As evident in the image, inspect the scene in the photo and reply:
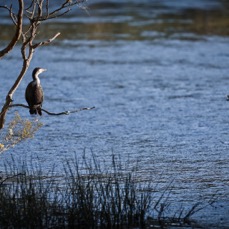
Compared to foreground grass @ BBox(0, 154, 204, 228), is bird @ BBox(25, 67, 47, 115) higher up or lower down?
higher up

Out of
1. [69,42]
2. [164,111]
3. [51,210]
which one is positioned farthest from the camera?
[69,42]

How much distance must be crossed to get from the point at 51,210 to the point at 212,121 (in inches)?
280

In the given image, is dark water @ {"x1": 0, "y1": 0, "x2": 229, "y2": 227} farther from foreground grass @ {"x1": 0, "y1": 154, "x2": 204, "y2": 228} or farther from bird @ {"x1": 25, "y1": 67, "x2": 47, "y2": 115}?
bird @ {"x1": 25, "y1": 67, "x2": 47, "y2": 115}

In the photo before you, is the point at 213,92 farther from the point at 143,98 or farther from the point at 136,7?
the point at 136,7

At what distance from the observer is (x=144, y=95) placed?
57.8 ft

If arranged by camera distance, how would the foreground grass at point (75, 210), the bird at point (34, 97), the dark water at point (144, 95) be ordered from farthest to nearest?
the dark water at point (144, 95) < the bird at point (34, 97) < the foreground grass at point (75, 210)

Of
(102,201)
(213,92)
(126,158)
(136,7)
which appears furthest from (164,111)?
(136,7)

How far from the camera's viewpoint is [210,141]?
1310 centimetres

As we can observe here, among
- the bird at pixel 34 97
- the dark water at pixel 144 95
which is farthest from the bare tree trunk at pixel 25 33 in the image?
the dark water at pixel 144 95

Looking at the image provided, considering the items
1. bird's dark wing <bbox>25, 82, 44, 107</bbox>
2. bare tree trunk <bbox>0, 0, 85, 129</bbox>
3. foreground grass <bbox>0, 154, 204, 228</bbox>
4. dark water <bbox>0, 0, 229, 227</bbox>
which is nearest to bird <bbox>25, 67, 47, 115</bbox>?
bird's dark wing <bbox>25, 82, 44, 107</bbox>

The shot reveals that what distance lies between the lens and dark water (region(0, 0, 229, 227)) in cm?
1160

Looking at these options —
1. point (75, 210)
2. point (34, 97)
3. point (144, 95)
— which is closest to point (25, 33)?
point (34, 97)

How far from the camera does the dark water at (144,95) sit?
38.1 ft

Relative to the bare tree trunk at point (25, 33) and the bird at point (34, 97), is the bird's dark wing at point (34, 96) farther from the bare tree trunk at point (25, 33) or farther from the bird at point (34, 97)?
the bare tree trunk at point (25, 33)
